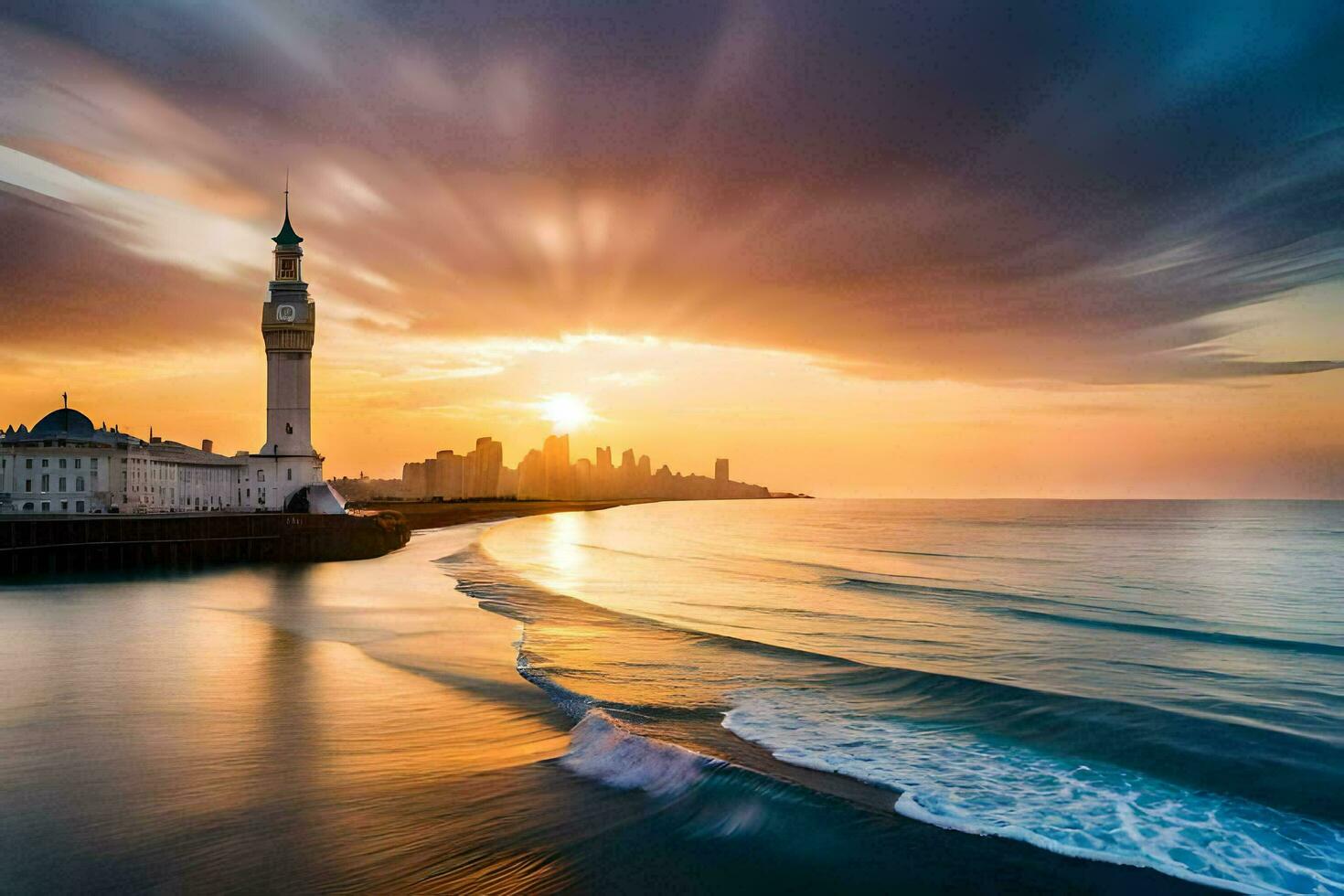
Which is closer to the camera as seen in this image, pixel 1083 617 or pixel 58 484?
pixel 1083 617

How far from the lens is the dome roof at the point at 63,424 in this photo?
283ft

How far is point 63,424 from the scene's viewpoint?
87.2 metres

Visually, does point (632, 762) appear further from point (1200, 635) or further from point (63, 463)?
point (63, 463)

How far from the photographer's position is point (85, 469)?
70812 millimetres

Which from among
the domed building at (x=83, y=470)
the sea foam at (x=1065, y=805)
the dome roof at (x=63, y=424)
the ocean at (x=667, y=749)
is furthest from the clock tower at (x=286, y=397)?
the sea foam at (x=1065, y=805)

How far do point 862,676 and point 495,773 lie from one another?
9.00m

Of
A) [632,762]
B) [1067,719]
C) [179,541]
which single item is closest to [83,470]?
[179,541]

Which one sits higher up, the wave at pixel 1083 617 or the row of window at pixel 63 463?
the row of window at pixel 63 463

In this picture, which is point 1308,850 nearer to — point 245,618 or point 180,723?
point 180,723

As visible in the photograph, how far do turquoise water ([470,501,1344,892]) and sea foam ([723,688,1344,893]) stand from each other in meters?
0.04

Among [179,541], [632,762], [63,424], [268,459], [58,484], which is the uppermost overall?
[63,424]

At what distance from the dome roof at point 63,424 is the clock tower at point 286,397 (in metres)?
32.0

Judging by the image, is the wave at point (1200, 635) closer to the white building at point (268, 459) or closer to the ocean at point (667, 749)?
the ocean at point (667, 749)

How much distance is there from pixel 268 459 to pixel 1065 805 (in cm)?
7077
